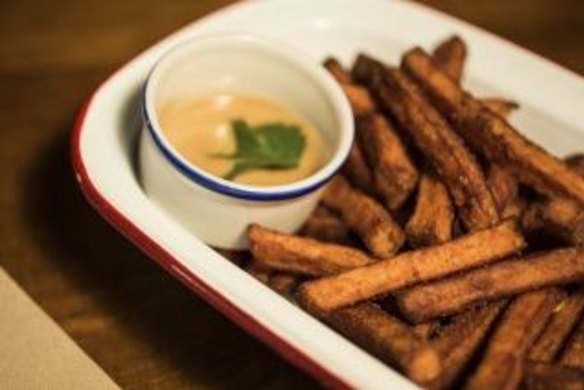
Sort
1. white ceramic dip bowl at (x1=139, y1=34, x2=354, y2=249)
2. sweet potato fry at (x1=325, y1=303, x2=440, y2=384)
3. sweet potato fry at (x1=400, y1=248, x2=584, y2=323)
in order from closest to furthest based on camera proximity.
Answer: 1. sweet potato fry at (x1=325, y1=303, x2=440, y2=384)
2. sweet potato fry at (x1=400, y1=248, x2=584, y2=323)
3. white ceramic dip bowl at (x1=139, y1=34, x2=354, y2=249)

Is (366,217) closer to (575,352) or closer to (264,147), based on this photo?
(264,147)

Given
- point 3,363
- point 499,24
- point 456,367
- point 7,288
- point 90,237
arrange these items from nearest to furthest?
point 456,367 → point 3,363 → point 7,288 → point 90,237 → point 499,24

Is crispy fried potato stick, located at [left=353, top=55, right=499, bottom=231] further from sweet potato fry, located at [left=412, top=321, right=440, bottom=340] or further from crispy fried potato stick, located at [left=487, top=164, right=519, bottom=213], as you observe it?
sweet potato fry, located at [left=412, top=321, right=440, bottom=340]

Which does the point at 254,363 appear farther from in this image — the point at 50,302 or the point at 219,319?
the point at 50,302

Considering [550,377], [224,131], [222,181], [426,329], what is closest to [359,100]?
[224,131]

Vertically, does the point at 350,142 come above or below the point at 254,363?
above

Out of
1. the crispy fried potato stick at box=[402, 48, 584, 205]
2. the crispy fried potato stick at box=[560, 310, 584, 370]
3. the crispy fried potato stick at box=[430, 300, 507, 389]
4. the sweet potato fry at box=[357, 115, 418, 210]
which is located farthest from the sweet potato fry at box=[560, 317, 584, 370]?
the sweet potato fry at box=[357, 115, 418, 210]

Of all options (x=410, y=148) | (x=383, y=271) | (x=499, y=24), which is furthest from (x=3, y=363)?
(x=499, y=24)
